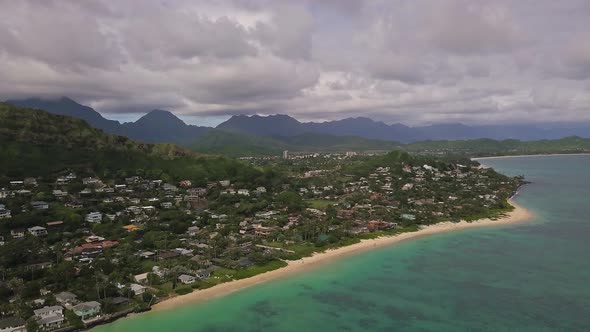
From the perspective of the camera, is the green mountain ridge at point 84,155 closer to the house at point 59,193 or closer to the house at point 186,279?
the house at point 59,193

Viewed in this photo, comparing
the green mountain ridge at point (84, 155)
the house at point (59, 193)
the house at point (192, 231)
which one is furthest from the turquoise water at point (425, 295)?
the green mountain ridge at point (84, 155)

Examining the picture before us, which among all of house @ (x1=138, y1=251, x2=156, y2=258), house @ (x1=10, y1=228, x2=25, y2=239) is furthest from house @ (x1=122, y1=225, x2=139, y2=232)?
house @ (x1=10, y1=228, x2=25, y2=239)

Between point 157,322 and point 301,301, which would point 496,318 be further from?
point 157,322

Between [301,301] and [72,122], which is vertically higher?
[72,122]

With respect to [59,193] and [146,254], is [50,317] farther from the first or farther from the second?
[59,193]

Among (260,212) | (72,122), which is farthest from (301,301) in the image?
(72,122)

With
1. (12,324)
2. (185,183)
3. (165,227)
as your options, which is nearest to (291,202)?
(165,227)

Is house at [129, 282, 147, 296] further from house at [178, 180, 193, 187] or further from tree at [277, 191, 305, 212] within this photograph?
house at [178, 180, 193, 187]
